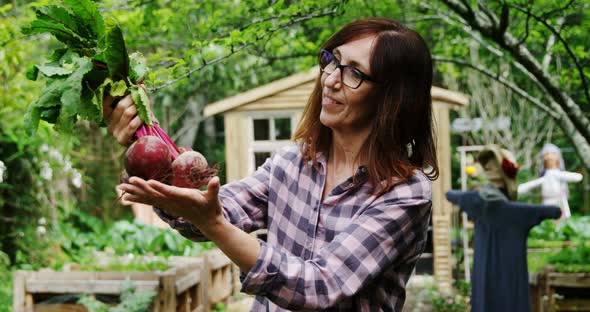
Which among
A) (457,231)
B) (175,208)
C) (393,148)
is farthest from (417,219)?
(457,231)

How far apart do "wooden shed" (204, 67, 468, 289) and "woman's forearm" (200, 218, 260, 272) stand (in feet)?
21.4

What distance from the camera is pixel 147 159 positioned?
1489mm

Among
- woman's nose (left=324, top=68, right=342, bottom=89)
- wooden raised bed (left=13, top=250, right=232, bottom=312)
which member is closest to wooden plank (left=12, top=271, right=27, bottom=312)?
wooden raised bed (left=13, top=250, right=232, bottom=312)

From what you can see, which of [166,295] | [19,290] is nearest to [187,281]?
[166,295]

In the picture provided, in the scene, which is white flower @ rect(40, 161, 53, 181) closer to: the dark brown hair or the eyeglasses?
the dark brown hair

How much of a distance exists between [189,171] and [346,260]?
0.45 m

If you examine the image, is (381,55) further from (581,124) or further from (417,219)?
(581,124)

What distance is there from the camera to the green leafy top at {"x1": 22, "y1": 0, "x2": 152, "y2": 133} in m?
1.56

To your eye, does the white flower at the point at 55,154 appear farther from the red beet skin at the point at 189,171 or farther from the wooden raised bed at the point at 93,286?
the red beet skin at the point at 189,171

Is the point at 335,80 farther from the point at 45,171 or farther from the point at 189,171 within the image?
the point at 45,171

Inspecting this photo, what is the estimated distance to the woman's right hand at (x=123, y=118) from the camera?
1.57m

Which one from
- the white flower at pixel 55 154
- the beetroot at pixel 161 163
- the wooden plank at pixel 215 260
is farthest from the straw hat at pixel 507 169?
the white flower at pixel 55 154

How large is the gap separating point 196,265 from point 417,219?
3977mm

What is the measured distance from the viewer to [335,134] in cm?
188
